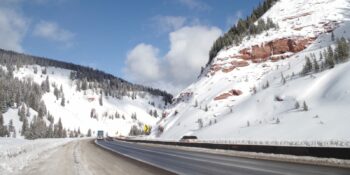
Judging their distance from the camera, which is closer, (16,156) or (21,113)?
(16,156)

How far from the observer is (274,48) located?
67.6 meters

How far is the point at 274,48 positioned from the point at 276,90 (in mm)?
18566

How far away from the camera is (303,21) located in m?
70.6

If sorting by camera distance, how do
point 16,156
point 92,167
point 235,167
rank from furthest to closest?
1. point 16,156
2. point 92,167
3. point 235,167

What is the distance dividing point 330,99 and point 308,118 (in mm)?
3154

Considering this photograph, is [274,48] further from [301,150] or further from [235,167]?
[235,167]

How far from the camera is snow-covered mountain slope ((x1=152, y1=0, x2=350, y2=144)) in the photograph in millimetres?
37250

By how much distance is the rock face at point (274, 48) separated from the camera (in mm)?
64438

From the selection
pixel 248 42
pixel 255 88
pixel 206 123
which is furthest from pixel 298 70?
pixel 248 42

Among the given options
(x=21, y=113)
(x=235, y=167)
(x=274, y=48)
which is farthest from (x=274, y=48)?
(x=21, y=113)

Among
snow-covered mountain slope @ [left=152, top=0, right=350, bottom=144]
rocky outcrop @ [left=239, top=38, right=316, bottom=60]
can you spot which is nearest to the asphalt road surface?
snow-covered mountain slope @ [left=152, top=0, right=350, bottom=144]

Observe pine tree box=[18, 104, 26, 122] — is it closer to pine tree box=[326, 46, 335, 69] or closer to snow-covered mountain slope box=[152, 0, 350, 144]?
snow-covered mountain slope box=[152, 0, 350, 144]

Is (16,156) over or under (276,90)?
under

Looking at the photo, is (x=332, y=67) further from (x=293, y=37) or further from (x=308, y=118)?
(x=293, y=37)
